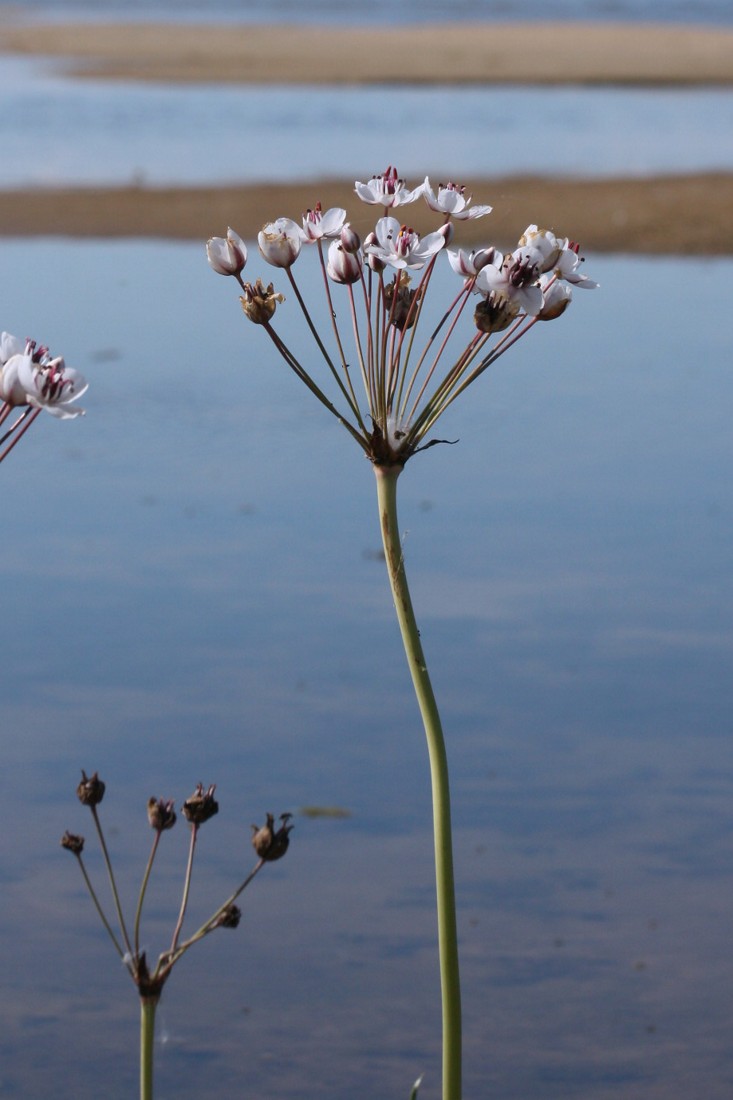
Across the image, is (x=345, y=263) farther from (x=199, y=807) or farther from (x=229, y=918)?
(x=229, y=918)

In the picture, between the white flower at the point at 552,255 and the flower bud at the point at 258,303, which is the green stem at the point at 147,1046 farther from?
the white flower at the point at 552,255

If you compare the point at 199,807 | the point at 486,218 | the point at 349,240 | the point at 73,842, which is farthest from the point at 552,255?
the point at 486,218

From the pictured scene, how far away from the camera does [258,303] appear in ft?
6.95

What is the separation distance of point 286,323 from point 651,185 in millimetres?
8185

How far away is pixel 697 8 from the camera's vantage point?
48906mm

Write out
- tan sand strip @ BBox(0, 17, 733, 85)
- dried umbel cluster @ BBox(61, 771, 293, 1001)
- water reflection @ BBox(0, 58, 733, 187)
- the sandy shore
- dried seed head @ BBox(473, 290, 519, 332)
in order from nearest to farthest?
dried umbel cluster @ BBox(61, 771, 293, 1001)
dried seed head @ BBox(473, 290, 519, 332)
the sandy shore
water reflection @ BBox(0, 58, 733, 187)
tan sand strip @ BBox(0, 17, 733, 85)

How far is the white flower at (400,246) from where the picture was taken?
2.12 m

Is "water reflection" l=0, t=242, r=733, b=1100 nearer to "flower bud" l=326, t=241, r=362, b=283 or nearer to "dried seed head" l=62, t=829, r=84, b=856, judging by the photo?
"flower bud" l=326, t=241, r=362, b=283

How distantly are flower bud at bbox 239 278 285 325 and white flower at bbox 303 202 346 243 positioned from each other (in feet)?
0.27

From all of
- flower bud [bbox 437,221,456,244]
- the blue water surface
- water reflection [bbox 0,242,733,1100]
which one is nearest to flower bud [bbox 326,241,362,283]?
flower bud [bbox 437,221,456,244]

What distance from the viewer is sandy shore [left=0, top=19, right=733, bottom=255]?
15.7 meters

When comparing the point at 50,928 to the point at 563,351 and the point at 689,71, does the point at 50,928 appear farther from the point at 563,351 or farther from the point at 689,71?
the point at 689,71

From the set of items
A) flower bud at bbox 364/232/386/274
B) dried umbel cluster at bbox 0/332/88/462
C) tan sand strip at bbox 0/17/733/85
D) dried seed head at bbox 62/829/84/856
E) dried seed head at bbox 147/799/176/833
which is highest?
tan sand strip at bbox 0/17/733/85

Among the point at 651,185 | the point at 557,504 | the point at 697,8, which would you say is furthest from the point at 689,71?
the point at 557,504
